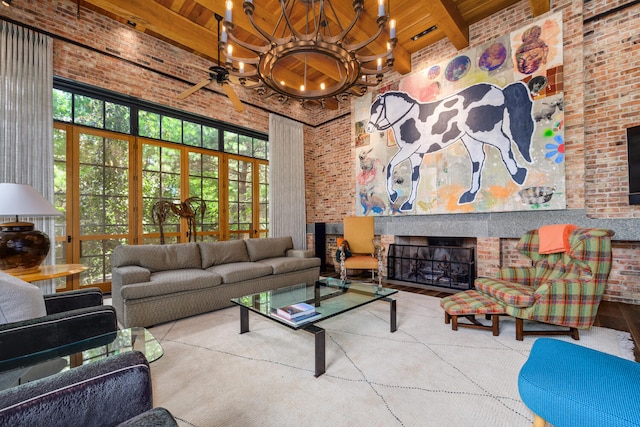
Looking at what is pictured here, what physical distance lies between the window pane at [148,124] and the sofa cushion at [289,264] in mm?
2774

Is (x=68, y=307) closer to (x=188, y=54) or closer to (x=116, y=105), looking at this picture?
(x=116, y=105)

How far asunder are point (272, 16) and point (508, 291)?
4.40 m

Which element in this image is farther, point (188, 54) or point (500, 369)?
point (188, 54)

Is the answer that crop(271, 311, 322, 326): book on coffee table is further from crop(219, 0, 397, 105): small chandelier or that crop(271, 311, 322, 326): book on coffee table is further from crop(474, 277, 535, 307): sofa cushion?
crop(219, 0, 397, 105): small chandelier

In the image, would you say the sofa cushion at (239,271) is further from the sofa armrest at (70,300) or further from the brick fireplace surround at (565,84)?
the brick fireplace surround at (565,84)

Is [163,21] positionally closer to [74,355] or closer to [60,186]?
[60,186]

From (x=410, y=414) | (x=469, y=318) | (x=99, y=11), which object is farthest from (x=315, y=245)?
(x=99, y=11)

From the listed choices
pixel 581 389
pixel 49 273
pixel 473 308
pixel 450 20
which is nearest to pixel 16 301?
pixel 49 273

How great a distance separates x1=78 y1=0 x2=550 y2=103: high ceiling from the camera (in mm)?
3498

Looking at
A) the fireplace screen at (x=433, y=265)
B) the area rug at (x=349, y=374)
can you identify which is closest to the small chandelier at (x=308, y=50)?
the area rug at (x=349, y=374)

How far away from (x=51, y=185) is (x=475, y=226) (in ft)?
19.0

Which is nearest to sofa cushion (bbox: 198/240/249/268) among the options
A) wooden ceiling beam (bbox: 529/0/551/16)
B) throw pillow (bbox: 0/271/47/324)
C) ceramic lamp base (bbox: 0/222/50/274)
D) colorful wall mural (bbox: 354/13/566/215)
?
ceramic lamp base (bbox: 0/222/50/274)

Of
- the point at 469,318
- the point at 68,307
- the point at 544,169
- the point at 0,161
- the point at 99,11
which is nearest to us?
the point at 68,307

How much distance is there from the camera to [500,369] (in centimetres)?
196
